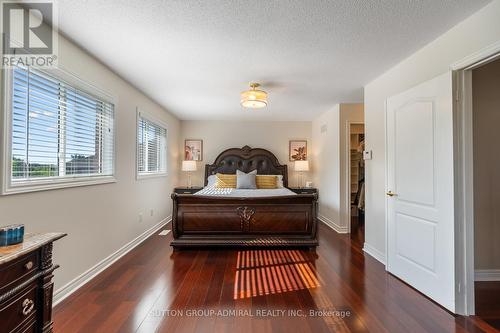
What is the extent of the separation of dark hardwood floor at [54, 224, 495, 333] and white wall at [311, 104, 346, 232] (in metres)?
1.53

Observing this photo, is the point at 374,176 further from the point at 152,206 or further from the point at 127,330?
the point at 152,206

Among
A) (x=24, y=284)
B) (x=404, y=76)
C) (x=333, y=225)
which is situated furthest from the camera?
(x=333, y=225)

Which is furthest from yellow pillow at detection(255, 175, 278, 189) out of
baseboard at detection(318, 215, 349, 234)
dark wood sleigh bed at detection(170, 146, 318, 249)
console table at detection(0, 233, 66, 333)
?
console table at detection(0, 233, 66, 333)

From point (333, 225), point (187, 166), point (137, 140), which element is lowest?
point (333, 225)

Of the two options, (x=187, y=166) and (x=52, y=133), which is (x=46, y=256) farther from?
(x=187, y=166)

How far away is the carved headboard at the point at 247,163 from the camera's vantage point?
553cm

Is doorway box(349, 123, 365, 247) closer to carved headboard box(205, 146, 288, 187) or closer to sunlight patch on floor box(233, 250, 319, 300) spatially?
carved headboard box(205, 146, 288, 187)

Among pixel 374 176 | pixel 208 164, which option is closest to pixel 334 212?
pixel 374 176

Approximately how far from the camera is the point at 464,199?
1.89 metres

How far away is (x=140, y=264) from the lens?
2.82 meters

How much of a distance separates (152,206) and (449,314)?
13.4ft

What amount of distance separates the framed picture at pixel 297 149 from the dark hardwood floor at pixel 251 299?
3.05m

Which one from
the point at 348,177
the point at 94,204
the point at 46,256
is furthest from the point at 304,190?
the point at 46,256

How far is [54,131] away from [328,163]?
4.27m
